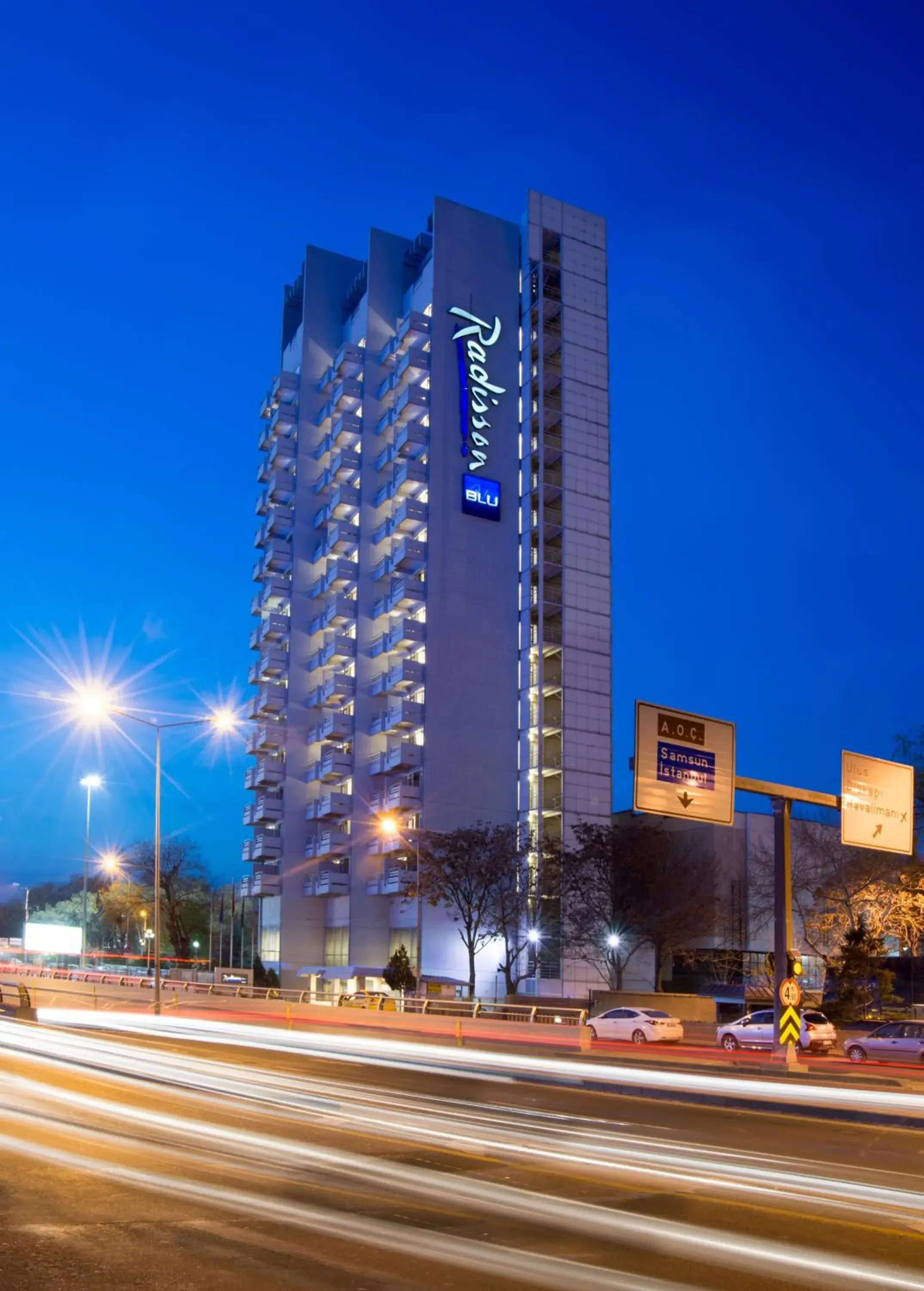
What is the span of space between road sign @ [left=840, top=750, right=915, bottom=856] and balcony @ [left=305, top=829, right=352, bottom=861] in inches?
2373

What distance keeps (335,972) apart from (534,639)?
85.6 ft

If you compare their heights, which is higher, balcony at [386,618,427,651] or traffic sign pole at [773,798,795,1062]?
balcony at [386,618,427,651]

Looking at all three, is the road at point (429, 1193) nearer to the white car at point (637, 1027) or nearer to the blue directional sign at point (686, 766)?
the blue directional sign at point (686, 766)

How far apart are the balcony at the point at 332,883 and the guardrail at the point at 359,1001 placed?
13.7m

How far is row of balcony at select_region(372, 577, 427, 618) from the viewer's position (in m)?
87.8

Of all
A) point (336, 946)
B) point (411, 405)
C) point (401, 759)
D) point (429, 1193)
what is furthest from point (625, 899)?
point (429, 1193)

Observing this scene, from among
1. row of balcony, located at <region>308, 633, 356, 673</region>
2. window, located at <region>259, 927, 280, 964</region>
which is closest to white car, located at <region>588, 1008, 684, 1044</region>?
row of balcony, located at <region>308, 633, 356, 673</region>

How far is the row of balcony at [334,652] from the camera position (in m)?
94.2

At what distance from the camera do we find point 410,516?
88.6 m

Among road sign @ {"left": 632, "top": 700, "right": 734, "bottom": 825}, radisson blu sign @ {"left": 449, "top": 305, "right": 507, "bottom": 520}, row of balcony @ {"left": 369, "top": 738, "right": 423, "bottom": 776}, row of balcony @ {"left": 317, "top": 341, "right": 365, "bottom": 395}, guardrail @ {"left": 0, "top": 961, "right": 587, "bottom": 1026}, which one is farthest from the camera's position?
row of balcony @ {"left": 317, "top": 341, "right": 365, "bottom": 395}

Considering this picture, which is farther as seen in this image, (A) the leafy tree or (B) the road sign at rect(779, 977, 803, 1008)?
(A) the leafy tree

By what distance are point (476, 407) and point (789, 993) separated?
65.5 meters

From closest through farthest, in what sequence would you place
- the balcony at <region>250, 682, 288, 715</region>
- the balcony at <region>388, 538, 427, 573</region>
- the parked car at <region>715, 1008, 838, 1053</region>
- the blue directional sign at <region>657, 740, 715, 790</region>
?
the blue directional sign at <region>657, 740, 715, 790</region> < the parked car at <region>715, 1008, 838, 1053</region> < the balcony at <region>388, 538, 427, 573</region> < the balcony at <region>250, 682, 288, 715</region>

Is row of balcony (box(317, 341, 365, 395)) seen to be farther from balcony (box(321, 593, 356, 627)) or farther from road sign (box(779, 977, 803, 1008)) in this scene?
road sign (box(779, 977, 803, 1008))
